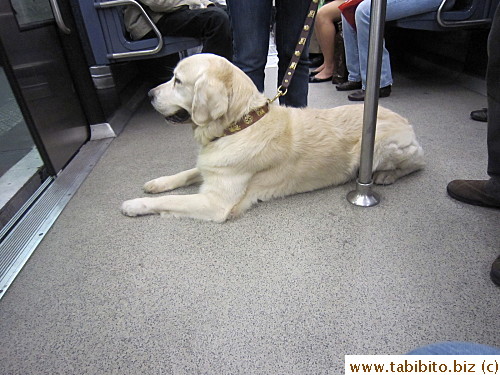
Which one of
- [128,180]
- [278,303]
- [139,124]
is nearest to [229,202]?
[278,303]

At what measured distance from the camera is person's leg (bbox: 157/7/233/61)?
2139mm

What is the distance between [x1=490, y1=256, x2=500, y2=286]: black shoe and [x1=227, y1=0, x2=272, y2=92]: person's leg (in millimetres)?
1345

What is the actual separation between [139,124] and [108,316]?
189cm

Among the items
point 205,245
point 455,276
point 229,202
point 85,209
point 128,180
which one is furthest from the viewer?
point 128,180

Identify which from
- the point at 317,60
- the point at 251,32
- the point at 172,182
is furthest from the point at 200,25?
the point at 317,60

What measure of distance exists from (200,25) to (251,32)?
2.47ft

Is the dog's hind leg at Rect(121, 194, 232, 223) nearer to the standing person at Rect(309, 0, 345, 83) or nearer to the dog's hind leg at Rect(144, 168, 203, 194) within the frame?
the dog's hind leg at Rect(144, 168, 203, 194)

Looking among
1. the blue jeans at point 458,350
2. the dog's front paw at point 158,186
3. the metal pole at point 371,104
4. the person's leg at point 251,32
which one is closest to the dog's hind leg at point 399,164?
the metal pole at point 371,104

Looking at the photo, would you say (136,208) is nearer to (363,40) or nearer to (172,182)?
(172,182)

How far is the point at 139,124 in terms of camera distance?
2.54m

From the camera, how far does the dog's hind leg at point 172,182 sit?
59.9 inches

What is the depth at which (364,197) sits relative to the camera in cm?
135

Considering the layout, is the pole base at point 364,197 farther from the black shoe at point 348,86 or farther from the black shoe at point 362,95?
the black shoe at point 348,86

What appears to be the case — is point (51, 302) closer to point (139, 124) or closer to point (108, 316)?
point (108, 316)
